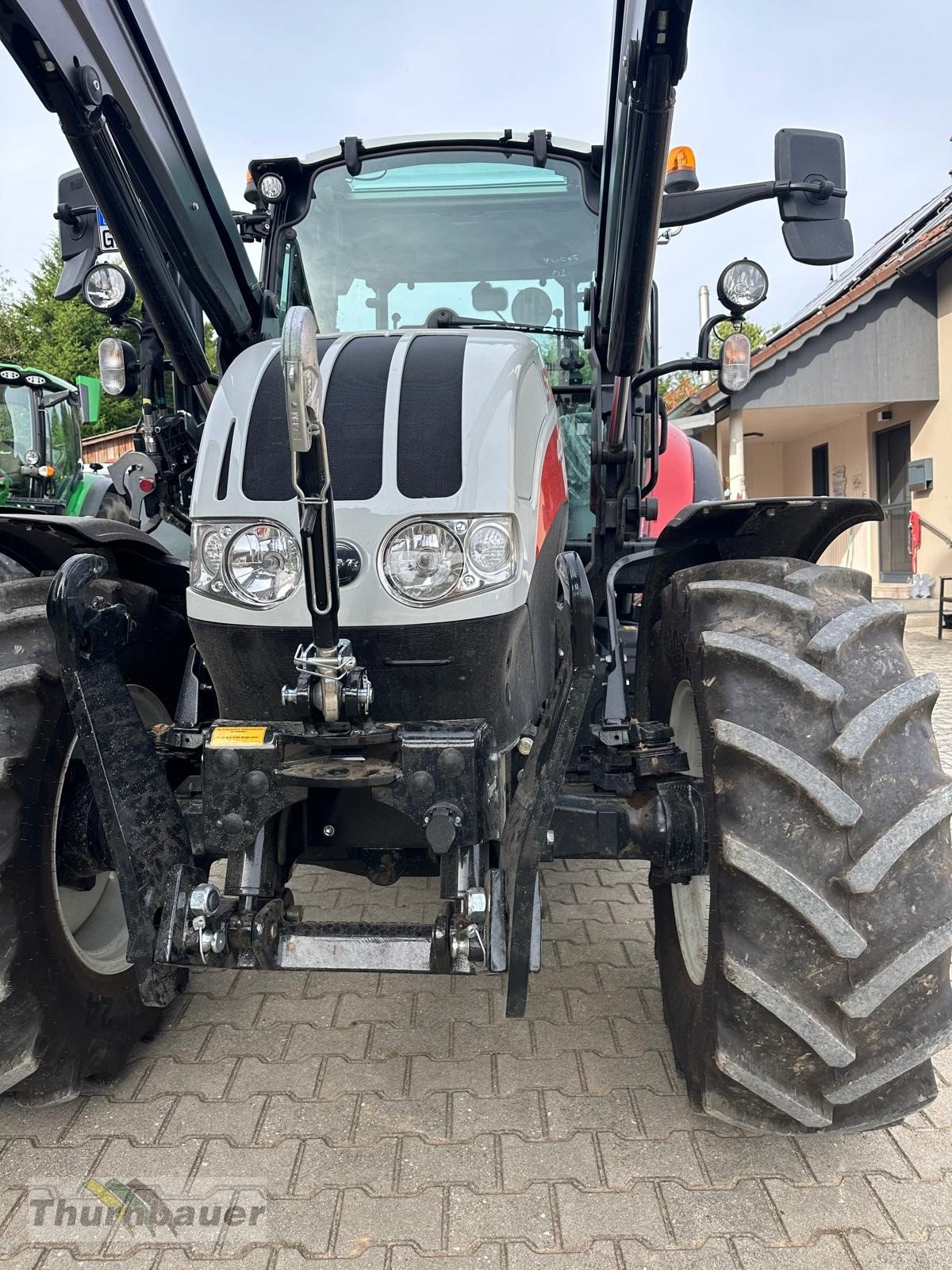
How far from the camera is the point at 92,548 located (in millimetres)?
2428

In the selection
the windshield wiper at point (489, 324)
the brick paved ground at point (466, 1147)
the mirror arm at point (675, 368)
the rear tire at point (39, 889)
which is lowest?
the brick paved ground at point (466, 1147)

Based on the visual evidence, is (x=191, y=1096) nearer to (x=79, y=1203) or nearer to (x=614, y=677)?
(x=79, y=1203)

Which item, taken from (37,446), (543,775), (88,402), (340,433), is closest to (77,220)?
(340,433)

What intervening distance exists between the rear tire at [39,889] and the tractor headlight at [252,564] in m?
0.49

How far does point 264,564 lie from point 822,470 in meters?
16.9

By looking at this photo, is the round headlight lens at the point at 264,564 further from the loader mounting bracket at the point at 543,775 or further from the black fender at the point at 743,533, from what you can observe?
the black fender at the point at 743,533

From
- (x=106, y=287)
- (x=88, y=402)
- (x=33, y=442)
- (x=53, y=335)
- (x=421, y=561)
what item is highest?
(x=53, y=335)

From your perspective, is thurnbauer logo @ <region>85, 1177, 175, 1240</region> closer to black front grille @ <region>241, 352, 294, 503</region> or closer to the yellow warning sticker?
the yellow warning sticker

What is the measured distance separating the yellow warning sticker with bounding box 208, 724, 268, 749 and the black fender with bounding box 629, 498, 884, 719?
3.86 feet

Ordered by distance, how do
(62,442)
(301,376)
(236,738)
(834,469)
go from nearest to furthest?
(301,376) → (236,738) → (62,442) → (834,469)

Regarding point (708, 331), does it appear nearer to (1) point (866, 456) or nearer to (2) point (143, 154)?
(2) point (143, 154)

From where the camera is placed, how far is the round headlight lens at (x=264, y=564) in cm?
203

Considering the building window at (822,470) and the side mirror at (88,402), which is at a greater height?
the building window at (822,470)

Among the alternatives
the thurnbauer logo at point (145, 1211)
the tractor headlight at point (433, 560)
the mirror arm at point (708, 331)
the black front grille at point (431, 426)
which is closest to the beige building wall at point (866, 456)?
the mirror arm at point (708, 331)
